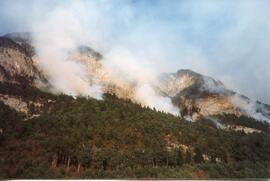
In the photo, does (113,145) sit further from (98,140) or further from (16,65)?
(16,65)

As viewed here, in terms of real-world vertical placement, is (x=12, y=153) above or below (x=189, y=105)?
below

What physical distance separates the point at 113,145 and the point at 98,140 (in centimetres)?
399

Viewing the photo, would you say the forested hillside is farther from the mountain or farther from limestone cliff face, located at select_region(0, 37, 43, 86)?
limestone cliff face, located at select_region(0, 37, 43, 86)

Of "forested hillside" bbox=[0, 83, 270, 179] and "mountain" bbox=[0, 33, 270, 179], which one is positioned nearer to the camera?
"forested hillside" bbox=[0, 83, 270, 179]

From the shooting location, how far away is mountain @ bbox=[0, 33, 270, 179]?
98.9m

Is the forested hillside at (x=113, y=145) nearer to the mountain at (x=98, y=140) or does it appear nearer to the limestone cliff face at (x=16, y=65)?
the mountain at (x=98, y=140)

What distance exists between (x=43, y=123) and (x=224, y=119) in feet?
290

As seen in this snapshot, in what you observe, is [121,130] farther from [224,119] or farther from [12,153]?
[224,119]

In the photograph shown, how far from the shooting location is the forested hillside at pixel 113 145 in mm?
98250

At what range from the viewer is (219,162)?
11638 cm

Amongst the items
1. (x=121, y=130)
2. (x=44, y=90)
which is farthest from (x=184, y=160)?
(x=44, y=90)

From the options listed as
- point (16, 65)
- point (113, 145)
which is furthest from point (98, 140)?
point (16, 65)

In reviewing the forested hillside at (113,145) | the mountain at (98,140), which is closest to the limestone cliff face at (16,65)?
the mountain at (98,140)

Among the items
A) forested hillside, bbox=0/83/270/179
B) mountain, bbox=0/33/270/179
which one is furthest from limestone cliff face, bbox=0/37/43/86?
forested hillside, bbox=0/83/270/179
